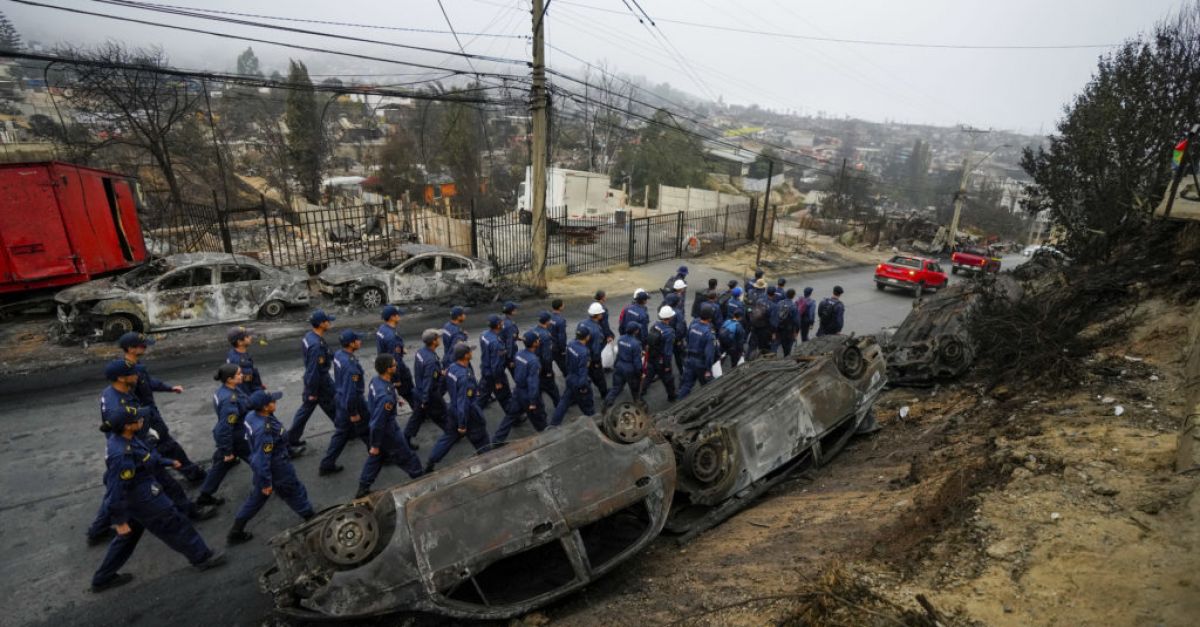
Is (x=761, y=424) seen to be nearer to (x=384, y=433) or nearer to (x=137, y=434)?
(x=384, y=433)

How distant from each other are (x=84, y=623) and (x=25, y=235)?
8.91 metres

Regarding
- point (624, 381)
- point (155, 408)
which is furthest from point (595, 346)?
point (155, 408)

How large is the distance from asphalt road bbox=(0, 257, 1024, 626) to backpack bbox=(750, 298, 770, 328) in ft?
7.20

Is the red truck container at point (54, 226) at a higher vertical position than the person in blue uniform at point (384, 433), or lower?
higher

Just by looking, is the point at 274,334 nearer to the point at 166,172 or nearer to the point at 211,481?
the point at 211,481

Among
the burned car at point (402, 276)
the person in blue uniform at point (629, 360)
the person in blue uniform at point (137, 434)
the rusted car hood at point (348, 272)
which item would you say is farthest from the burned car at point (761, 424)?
the rusted car hood at point (348, 272)

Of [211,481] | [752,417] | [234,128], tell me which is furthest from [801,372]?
[234,128]

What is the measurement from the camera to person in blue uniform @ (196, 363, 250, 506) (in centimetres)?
507

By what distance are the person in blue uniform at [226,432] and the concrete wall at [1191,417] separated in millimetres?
7576

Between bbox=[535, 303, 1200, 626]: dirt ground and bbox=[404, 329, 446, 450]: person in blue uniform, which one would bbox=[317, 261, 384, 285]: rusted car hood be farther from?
bbox=[535, 303, 1200, 626]: dirt ground

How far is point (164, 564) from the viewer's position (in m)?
4.61

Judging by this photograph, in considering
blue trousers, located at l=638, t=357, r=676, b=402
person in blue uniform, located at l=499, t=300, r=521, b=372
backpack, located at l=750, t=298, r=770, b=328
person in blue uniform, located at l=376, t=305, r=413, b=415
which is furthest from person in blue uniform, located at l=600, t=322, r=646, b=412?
backpack, located at l=750, t=298, r=770, b=328

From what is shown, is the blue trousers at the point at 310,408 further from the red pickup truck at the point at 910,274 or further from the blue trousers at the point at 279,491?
the red pickup truck at the point at 910,274

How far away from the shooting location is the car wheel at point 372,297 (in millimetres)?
11719
